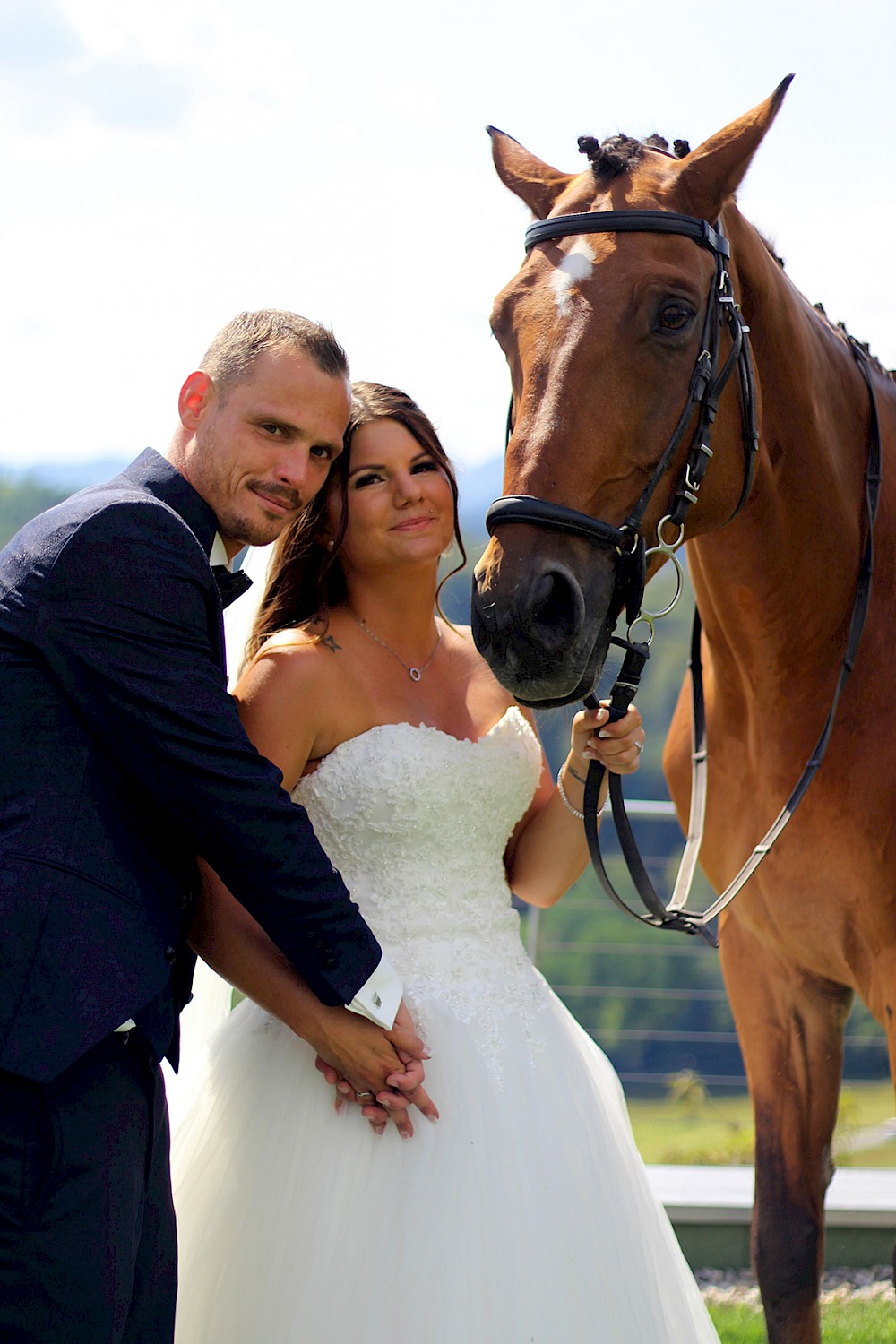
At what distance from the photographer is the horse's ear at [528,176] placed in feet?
7.45

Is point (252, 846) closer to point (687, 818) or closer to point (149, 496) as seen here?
A: point (149, 496)

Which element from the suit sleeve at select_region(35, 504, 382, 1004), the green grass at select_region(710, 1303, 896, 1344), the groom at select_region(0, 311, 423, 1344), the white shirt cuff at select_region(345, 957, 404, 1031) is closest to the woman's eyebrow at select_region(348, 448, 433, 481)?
the groom at select_region(0, 311, 423, 1344)

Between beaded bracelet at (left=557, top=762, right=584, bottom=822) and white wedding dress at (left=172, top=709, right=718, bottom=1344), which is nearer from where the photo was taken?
white wedding dress at (left=172, top=709, right=718, bottom=1344)

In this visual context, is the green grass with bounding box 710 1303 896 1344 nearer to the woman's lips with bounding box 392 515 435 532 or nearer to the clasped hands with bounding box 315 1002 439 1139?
the clasped hands with bounding box 315 1002 439 1139

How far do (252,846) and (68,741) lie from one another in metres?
0.29

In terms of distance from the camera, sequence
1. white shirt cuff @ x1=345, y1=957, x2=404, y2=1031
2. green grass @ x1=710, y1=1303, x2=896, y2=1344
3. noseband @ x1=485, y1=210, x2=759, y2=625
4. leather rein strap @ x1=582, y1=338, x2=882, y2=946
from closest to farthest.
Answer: white shirt cuff @ x1=345, y1=957, x2=404, y2=1031 < noseband @ x1=485, y1=210, x2=759, y2=625 < leather rein strap @ x1=582, y1=338, x2=882, y2=946 < green grass @ x1=710, y1=1303, x2=896, y2=1344

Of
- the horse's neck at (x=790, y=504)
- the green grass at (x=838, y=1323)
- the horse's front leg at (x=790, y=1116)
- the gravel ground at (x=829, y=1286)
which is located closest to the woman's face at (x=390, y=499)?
the horse's neck at (x=790, y=504)

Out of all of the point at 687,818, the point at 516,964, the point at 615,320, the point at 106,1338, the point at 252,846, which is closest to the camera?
the point at 106,1338

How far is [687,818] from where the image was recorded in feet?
9.82

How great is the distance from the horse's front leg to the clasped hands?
109 cm

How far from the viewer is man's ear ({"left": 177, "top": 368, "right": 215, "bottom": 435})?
202 cm

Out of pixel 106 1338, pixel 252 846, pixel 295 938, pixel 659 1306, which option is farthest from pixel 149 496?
pixel 659 1306

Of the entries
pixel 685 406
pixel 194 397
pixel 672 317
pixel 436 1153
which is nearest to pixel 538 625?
pixel 685 406

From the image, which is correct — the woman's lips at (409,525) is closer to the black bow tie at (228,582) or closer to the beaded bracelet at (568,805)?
the black bow tie at (228,582)
